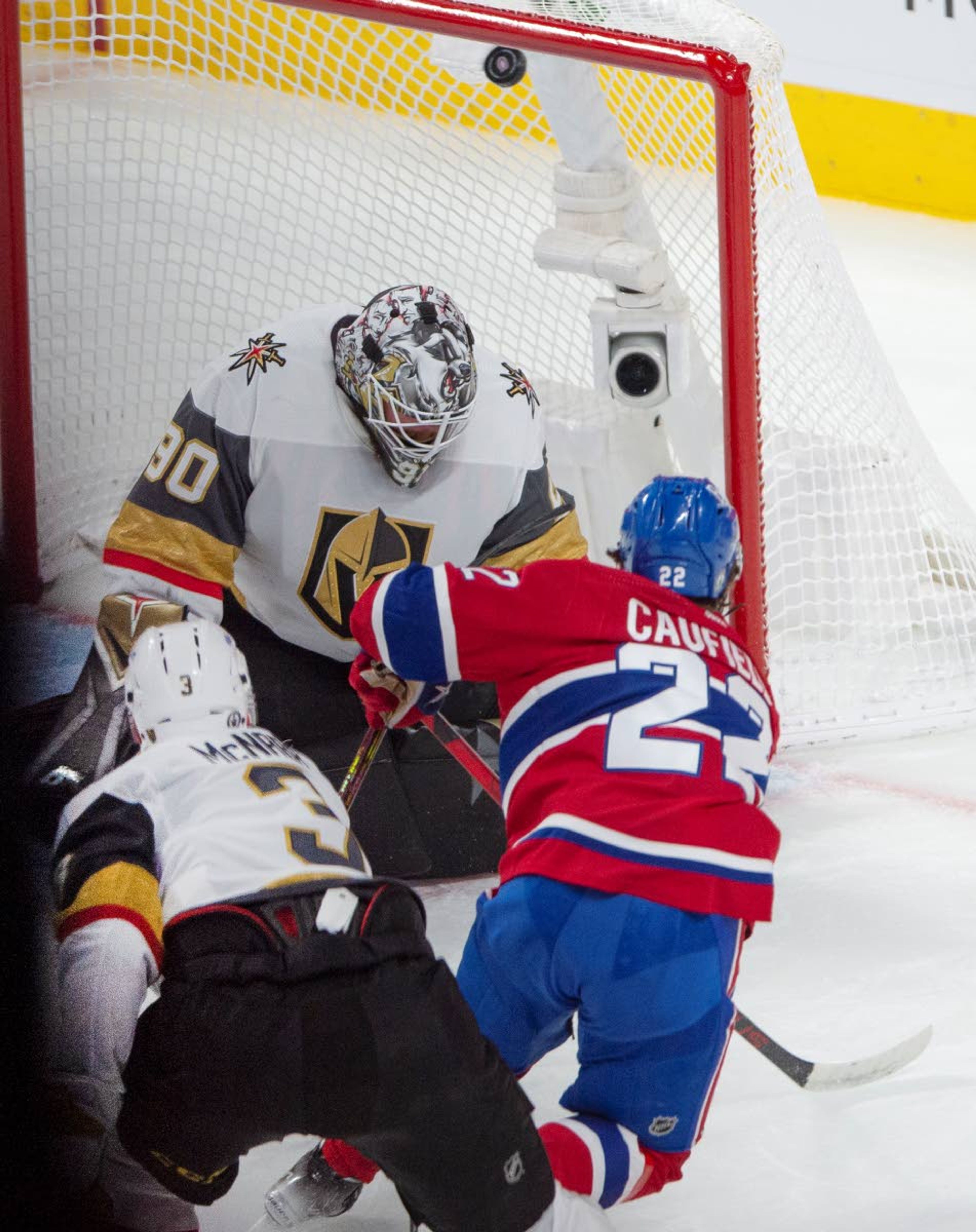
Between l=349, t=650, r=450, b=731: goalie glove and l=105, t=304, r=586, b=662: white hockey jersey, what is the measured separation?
44 centimetres

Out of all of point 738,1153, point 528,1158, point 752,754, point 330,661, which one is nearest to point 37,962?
point 528,1158

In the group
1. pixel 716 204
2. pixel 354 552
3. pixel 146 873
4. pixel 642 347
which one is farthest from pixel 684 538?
pixel 716 204

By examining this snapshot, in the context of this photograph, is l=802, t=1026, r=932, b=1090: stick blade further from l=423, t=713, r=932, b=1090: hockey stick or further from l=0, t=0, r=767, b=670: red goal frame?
l=0, t=0, r=767, b=670: red goal frame

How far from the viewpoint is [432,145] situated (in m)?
3.07

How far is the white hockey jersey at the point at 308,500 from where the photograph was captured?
226cm

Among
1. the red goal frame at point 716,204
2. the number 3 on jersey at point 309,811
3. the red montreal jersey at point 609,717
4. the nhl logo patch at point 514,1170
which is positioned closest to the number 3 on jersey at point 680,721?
the red montreal jersey at point 609,717

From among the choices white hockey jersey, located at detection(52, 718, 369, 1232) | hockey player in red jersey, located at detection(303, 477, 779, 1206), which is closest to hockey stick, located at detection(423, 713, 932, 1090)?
hockey player in red jersey, located at detection(303, 477, 779, 1206)

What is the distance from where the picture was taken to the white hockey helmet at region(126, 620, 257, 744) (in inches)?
63.3

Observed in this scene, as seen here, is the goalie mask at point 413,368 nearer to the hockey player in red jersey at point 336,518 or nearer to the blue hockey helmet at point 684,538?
the hockey player in red jersey at point 336,518

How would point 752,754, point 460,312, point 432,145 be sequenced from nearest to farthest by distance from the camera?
point 752,754, point 460,312, point 432,145

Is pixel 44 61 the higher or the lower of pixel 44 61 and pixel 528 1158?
the higher

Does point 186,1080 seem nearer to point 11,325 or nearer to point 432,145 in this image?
point 11,325

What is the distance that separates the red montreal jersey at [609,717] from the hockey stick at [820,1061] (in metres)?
0.29

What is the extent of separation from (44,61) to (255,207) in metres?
0.43
